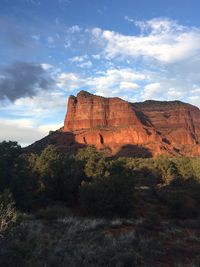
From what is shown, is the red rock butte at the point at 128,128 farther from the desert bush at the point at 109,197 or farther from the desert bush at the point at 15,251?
the desert bush at the point at 15,251

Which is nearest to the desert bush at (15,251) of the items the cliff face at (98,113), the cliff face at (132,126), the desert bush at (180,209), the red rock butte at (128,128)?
the desert bush at (180,209)

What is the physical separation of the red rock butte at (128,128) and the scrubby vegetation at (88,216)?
89877 millimetres

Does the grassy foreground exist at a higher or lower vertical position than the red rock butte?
lower

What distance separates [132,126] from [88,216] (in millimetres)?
128672

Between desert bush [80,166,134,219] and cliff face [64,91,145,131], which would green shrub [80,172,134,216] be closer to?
desert bush [80,166,134,219]

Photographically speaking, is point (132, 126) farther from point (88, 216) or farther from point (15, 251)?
point (15, 251)

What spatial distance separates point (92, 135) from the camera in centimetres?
15075

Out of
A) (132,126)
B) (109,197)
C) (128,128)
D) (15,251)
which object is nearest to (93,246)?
(15,251)

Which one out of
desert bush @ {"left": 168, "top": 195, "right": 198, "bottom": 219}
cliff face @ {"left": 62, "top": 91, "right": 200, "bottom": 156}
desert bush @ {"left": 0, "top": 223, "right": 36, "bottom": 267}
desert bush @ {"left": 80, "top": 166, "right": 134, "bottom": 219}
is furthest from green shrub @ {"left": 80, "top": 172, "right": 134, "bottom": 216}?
cliff face @ {"left": 62, "top": 91, "right": 200, "bottom": 156}

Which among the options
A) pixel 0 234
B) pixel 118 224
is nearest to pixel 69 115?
pixel 118 224

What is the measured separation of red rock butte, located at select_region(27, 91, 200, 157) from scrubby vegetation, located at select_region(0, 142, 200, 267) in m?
89.9

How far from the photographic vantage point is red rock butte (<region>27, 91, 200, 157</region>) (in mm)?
141775

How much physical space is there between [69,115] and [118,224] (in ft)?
495

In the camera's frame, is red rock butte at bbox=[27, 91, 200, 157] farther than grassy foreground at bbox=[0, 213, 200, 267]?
Yes
